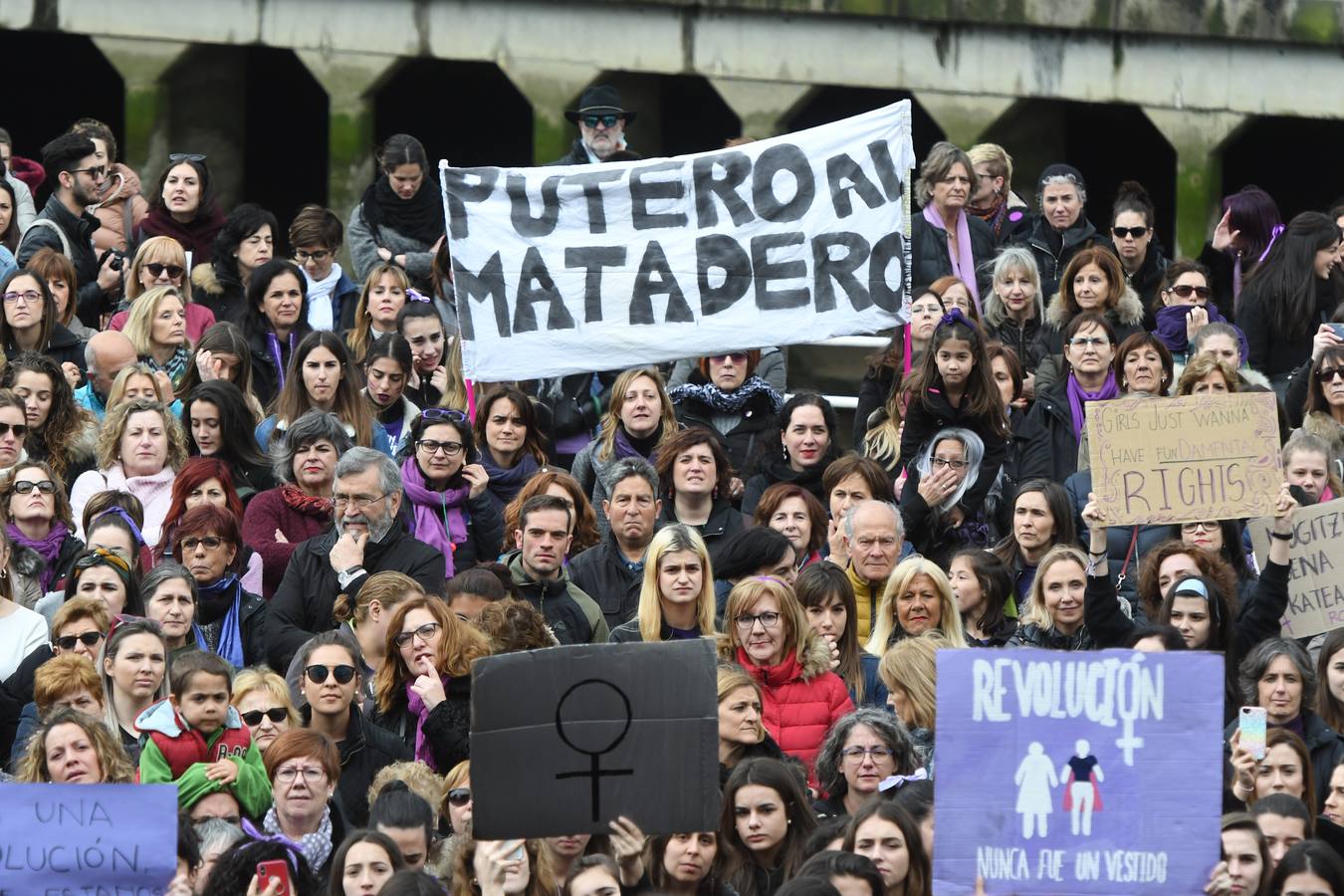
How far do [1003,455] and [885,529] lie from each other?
50.2 inches

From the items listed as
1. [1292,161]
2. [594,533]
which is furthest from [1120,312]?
[1292,161]

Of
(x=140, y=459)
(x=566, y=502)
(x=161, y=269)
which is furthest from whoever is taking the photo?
(x=161, y=269)

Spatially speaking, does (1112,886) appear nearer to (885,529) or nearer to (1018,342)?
(885,529)

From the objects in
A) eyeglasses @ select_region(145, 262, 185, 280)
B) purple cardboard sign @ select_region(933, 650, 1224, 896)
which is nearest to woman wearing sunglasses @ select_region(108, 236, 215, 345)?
eyeglasses @ select_region(145, 262, 185, 280)

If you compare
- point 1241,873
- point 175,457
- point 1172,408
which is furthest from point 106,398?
point 1241,873

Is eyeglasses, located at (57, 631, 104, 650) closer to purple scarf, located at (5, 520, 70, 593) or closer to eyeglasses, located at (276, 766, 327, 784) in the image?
purple scarf, located at (5, 520, 70, 593)

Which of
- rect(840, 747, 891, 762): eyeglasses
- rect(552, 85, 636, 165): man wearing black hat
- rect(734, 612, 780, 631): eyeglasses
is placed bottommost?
rect(840, 747, 891, 762): eyeglasses

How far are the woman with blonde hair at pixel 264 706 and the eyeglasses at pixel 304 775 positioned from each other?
0.51 meters

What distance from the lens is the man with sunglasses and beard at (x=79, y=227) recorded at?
1661 centimetres

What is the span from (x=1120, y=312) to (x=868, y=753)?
4453mm

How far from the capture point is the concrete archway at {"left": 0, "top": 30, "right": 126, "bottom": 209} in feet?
83.0

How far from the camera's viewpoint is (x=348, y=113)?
22141 mm

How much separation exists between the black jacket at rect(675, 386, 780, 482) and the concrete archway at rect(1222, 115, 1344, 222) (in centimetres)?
871

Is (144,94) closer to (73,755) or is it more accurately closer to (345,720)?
(345,720)
